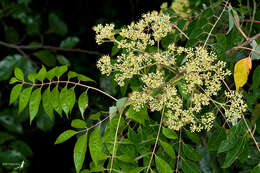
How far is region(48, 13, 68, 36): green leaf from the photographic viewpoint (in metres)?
3.56

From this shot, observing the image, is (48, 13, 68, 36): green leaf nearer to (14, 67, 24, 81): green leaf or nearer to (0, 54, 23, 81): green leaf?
(0, 54, 23, 81): green leaf

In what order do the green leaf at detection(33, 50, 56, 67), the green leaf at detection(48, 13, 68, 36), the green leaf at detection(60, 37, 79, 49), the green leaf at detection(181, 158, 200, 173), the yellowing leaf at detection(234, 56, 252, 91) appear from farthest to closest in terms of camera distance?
the green leaf at detection(48, 13, 68, 36) < the green leaf at detection(60, 37, 79, 49) < the green leaf at detection(33, 50, 56, 67) < the green leaf at detection(181, 158, 200, 173) < the yellowing leaf at detection(234, 56, 252, 91)

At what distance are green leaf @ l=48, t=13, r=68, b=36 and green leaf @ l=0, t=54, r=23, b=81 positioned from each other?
704 mm

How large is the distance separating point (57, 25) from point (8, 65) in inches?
33.8

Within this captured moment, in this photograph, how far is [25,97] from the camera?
1630mm

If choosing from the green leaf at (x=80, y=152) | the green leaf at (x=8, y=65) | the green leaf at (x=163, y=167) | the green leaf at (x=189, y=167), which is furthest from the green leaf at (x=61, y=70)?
the green leaf at (x=8, y=65)

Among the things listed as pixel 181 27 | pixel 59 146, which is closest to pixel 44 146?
pixel 59 146

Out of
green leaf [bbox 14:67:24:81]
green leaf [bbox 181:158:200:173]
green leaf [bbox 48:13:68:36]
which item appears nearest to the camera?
green leaf [bbox 181:158:200:173]

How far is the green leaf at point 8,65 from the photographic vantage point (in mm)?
2894

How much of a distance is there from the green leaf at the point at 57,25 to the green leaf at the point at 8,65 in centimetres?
70

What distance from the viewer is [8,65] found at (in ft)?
9.67

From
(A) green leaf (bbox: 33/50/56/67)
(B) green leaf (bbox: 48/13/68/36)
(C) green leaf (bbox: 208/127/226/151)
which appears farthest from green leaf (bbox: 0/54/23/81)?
(C) green leaf (bbox: 208/127/226/151)

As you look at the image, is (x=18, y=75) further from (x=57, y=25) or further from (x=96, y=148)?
(x=57, y=25)

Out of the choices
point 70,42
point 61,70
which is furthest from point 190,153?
point 70,42
